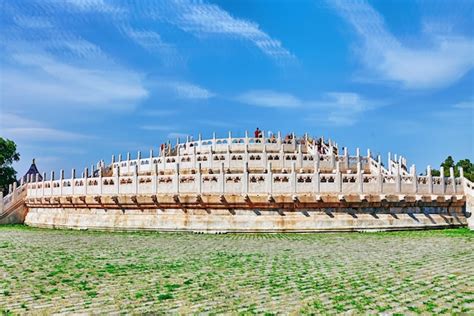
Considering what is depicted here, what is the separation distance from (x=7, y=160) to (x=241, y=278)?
5231 centimetres

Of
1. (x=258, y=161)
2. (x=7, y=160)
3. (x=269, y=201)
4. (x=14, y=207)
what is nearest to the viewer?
(x=269, y=201)

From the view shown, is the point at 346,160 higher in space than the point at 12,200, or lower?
higher

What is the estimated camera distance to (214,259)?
1312cm

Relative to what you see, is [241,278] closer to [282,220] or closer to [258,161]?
[282,220]

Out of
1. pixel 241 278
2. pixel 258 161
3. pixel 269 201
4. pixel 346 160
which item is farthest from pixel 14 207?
pixel 241 278

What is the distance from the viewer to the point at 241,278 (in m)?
10.1

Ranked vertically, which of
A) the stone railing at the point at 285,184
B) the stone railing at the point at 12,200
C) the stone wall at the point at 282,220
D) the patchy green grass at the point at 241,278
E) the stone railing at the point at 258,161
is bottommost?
the patchy green grass at the point at 241,278

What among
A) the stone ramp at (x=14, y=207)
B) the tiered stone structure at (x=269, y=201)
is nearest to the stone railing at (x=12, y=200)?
the stone ramp at (x=14, y=207)

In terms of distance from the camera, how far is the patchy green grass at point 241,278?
7.59 m

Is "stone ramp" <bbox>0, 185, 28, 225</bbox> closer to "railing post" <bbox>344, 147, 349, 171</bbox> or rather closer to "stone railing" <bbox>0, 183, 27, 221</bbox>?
"stone railing" <bbox>0, 183, 27, 221</bbox>

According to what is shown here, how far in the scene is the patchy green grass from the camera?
24.9ft

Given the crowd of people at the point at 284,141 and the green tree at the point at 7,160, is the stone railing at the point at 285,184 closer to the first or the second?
the crowd of people at the point at 284,141

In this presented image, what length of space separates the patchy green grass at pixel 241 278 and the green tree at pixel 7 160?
39767 millimetres

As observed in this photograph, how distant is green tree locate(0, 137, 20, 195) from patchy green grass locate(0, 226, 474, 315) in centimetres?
3977
